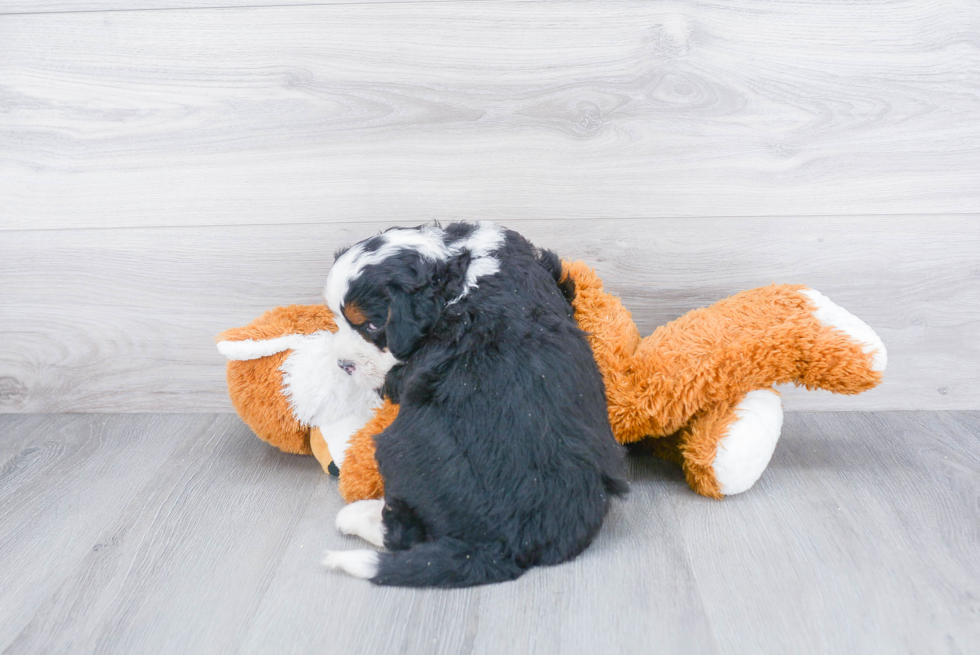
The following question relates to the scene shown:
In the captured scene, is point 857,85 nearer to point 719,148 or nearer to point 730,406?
Answer: point 719,148

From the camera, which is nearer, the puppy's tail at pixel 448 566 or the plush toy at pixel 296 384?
the puppy's tail at pixel 448 566

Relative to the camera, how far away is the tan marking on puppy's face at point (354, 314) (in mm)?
1118

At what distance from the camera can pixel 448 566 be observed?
1062 millimetres

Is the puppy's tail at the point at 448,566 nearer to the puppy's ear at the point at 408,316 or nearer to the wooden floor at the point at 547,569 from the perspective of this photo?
the wooden floor at the point at 547,569

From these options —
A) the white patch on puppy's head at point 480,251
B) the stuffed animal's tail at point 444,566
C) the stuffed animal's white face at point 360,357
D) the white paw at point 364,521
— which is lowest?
the white paw at point 364,521

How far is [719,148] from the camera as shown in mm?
1430

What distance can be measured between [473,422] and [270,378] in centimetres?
50

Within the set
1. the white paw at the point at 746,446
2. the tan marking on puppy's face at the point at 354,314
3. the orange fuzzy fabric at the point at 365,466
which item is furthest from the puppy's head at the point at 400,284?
the white paw at the point at 746,446

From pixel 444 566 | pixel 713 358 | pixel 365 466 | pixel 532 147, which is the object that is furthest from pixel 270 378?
pixel 713 358

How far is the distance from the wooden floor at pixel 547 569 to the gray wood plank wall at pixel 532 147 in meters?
0.32

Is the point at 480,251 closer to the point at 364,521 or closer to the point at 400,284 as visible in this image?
the point at 400,284

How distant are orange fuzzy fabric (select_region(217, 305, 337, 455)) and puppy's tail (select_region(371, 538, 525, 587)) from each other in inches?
16.9

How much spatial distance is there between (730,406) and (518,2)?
0.82 meters

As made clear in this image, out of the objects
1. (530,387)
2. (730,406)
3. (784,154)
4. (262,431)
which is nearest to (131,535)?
(262,431)
